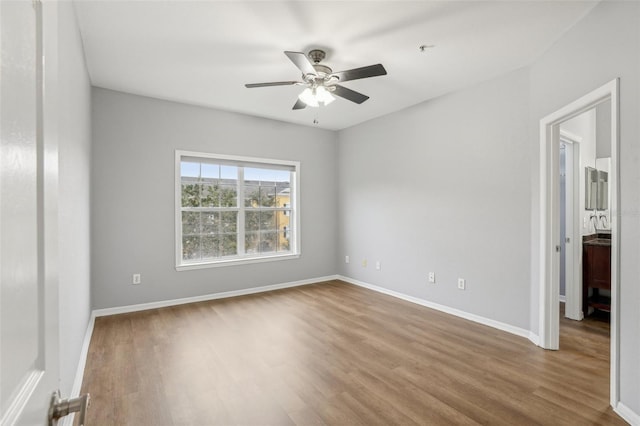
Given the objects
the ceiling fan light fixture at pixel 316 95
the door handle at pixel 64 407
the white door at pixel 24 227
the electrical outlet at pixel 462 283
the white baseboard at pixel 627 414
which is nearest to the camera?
the white door at pixel 24 227

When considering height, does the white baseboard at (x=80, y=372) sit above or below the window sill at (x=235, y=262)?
below

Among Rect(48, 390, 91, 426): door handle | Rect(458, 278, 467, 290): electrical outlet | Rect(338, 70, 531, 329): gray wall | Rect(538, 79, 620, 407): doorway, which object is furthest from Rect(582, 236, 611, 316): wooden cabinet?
Rect(48, 390, 91, 426): door handle

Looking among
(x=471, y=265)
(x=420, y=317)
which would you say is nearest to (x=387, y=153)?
(x=471, y=265)

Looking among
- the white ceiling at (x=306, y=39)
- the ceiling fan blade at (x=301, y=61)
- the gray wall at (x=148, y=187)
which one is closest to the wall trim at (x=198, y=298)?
the gray wall at (x=148, y=187)

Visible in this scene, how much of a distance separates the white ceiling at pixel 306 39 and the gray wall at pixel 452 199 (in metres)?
0.44

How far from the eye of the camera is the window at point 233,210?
14.6 ft

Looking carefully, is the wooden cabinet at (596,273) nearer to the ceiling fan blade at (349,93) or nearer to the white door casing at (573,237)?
the white door casing at (573,237)

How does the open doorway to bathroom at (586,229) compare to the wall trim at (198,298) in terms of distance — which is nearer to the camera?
the open doorway to bathroom at (586,229)

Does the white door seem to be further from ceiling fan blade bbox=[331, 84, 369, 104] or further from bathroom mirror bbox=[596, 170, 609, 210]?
bathroom mirror bbox=[596, 170, 609, 210]

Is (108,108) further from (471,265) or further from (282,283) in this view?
(471,265)

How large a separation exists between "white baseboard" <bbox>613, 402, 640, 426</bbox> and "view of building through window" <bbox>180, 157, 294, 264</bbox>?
4.21 meters

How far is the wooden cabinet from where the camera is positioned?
357 cm

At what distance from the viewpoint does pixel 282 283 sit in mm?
5219

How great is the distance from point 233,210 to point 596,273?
4683 millimetres
